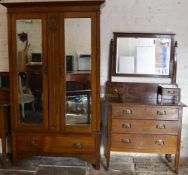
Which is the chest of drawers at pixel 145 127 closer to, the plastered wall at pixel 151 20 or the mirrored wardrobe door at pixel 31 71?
the plastered wall at pixel 151 20

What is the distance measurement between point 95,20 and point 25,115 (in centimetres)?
132

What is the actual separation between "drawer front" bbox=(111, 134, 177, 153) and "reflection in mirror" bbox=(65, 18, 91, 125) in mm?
417

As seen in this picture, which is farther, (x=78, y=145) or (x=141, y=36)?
(x=141, y=36)

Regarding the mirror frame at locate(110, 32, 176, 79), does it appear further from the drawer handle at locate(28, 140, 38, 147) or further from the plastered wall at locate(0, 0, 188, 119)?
the drawer handle at locate(28, 140, 38, 147)

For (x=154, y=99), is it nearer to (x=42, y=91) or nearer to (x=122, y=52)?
(x=122, y=52)

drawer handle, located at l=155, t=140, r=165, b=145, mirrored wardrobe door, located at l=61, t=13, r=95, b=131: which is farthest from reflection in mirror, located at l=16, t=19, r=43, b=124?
drawer handle, located at l=155, t=140, r=165, b=145

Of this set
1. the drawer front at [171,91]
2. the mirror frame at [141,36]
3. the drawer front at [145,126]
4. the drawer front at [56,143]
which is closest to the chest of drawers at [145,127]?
the drawer front at [145,126]

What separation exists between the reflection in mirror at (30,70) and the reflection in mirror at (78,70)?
31cm

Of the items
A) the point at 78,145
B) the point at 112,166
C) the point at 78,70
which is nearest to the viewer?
the point at 78,70

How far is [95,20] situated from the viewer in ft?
8.97

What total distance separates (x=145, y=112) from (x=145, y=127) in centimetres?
17

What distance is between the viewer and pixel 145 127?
9.40 ft

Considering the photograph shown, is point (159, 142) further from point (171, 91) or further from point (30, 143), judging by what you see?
point (30, 143)

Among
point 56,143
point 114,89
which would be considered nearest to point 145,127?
point 114,89
